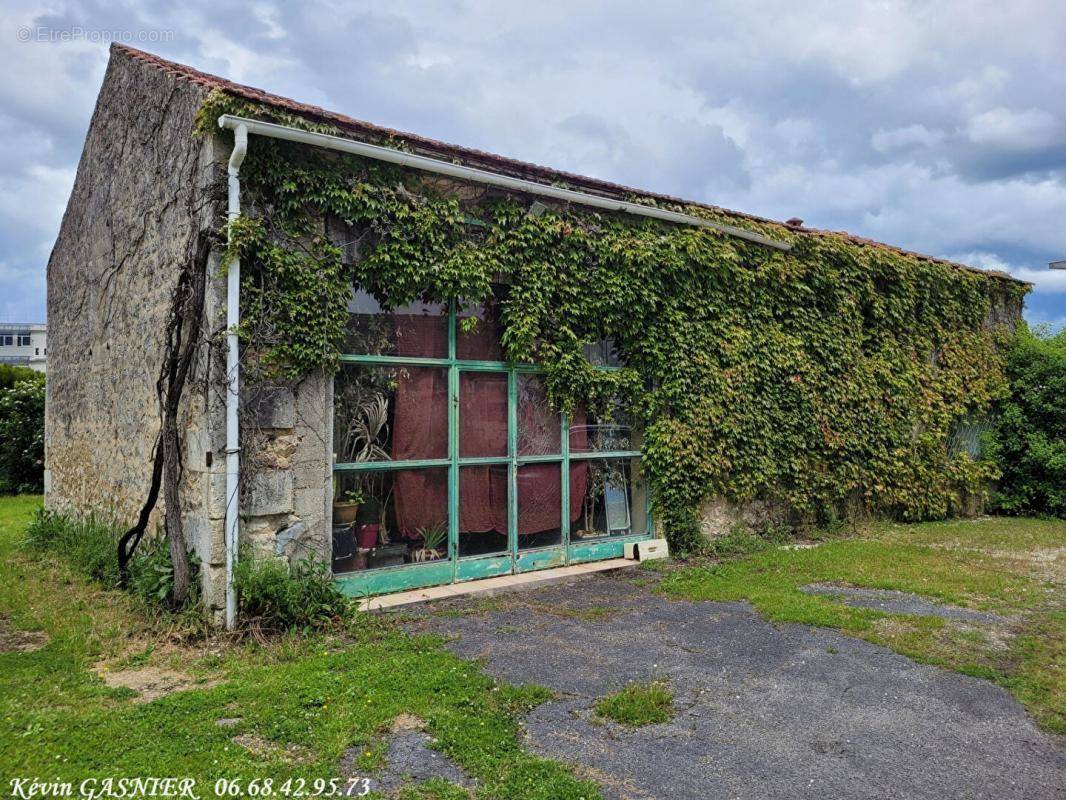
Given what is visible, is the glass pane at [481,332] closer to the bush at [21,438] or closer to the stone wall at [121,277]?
the stone wall at [121,277]

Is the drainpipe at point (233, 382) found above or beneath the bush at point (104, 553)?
above

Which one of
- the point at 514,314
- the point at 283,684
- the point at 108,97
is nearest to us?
the point at 283,684

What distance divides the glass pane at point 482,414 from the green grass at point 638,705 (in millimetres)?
3006

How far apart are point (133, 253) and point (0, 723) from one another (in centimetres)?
478

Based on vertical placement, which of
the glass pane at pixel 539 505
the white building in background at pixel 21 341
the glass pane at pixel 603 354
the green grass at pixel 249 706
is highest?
the white building in background at pixel 21 341

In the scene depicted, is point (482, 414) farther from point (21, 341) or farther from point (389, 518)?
point (21, 341)

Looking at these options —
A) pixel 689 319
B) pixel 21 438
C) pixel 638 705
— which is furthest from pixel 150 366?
pixel 21 438

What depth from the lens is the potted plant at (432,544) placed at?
620 centimetres

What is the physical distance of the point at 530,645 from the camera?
4.85 meters

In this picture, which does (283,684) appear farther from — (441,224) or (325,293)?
A: (441,224)

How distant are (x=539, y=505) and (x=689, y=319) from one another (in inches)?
109

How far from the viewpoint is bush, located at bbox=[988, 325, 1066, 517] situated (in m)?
10.9

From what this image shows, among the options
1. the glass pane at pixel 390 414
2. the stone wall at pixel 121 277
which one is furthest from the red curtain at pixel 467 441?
the stone wall at pixel 121 277

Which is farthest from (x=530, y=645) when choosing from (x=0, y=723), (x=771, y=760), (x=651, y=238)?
(x=651, y=238)
